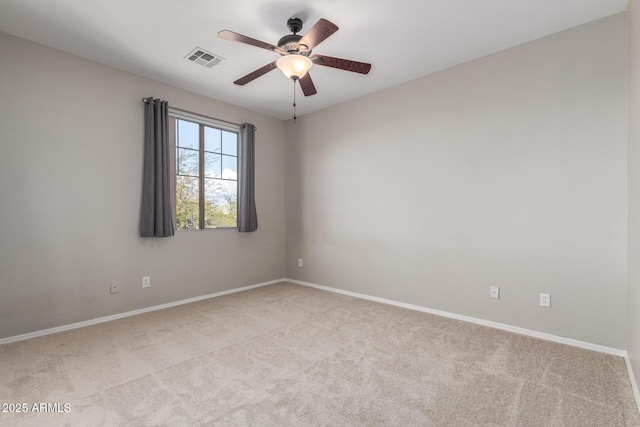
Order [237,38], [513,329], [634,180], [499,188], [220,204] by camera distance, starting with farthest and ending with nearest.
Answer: [220,204]
[499,188]
[513,329]
[237,38]
[634,180]

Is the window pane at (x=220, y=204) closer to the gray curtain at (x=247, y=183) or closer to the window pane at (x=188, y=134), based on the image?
the gray curtain at (x=247, y=183)

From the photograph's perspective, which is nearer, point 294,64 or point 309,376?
point 309,376

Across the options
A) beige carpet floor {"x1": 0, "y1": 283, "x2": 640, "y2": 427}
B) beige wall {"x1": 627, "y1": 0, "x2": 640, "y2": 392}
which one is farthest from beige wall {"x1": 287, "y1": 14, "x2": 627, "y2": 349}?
beige carpet floor {"x1": 0, "y1": 283, "x2": 640, "y2": 427}

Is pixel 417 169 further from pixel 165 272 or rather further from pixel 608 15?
pixel 165 272

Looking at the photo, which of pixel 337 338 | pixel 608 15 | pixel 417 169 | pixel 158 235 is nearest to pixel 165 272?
pixel 158 235

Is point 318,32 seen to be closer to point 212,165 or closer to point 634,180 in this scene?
point 634,180

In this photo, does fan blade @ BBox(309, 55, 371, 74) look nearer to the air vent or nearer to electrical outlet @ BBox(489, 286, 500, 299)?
the air vent

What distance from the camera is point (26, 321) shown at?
9.05 feet

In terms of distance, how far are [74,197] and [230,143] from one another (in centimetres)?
202

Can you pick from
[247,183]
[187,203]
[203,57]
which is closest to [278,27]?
[203,57]

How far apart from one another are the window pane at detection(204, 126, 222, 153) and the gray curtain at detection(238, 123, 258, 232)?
33cm

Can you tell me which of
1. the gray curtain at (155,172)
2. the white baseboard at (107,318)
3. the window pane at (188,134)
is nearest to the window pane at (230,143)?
the window pane at (188,134)

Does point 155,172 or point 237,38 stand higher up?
point 237,38

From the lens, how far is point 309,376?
2.08 meters
